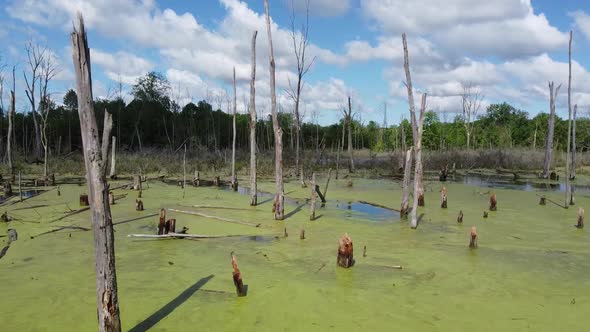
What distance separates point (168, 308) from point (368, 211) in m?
7.86

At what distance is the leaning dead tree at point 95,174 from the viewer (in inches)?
135

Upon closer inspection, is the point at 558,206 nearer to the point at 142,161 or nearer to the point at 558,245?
A: the point at 558,245

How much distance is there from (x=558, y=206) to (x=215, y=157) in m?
17.0

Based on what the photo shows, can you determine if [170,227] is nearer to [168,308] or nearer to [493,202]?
[168,308]

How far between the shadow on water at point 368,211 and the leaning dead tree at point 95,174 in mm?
7628

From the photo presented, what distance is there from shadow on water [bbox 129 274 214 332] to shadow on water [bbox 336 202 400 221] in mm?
5831

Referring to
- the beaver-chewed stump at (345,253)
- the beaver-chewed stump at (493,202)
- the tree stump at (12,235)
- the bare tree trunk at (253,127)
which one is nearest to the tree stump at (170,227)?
the tree stump at (12,235)

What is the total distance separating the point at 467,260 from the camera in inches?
273

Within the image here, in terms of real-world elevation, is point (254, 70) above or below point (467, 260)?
above

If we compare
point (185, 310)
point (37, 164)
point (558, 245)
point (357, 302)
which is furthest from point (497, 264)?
point (37, 164)

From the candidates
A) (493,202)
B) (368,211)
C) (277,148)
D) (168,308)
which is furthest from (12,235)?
(493,202)

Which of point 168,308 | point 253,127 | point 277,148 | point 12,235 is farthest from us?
point 253,127

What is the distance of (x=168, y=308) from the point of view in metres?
4.86

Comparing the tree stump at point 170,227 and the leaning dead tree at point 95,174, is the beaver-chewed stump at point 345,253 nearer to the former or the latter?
the tree stump at point 170,227
